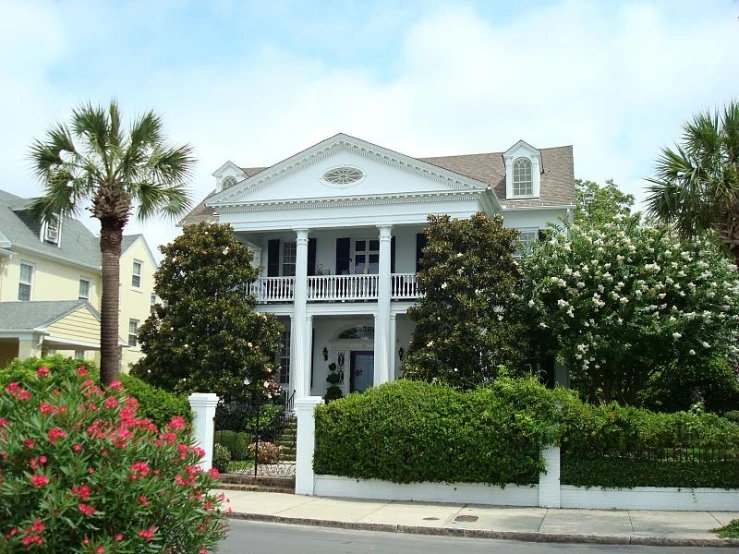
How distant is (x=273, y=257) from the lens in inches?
1065

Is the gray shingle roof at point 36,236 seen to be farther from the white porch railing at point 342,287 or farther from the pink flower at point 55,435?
the pink flower at point 55,435

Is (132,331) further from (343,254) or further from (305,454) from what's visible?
(305,454)

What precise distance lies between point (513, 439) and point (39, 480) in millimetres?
10685

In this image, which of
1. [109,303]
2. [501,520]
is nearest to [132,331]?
[109,303]

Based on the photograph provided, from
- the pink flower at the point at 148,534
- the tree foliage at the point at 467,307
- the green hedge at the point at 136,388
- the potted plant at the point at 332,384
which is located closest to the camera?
the pink flower at the point at 148,534

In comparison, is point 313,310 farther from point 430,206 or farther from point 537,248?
point 537,248

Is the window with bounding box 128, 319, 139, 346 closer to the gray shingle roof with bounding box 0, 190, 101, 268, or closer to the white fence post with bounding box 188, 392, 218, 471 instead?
the gray shingle roof with bounding box 0, 190, 101, 268

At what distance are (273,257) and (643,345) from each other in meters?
13.2

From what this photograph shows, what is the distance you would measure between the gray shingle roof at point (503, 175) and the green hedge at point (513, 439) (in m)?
11.4

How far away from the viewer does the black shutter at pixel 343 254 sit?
26.4 meters

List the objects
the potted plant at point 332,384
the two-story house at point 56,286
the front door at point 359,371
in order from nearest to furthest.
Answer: the two-story house at point 56,286
the potted plant at point 332,384
the front door at point 359,371

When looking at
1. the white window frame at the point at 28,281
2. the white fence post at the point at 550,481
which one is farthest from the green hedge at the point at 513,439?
the white window frame at the point at 28,281

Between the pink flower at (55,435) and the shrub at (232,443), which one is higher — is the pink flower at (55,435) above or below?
above

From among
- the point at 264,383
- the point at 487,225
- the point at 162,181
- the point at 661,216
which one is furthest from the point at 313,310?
the point at 661,216
